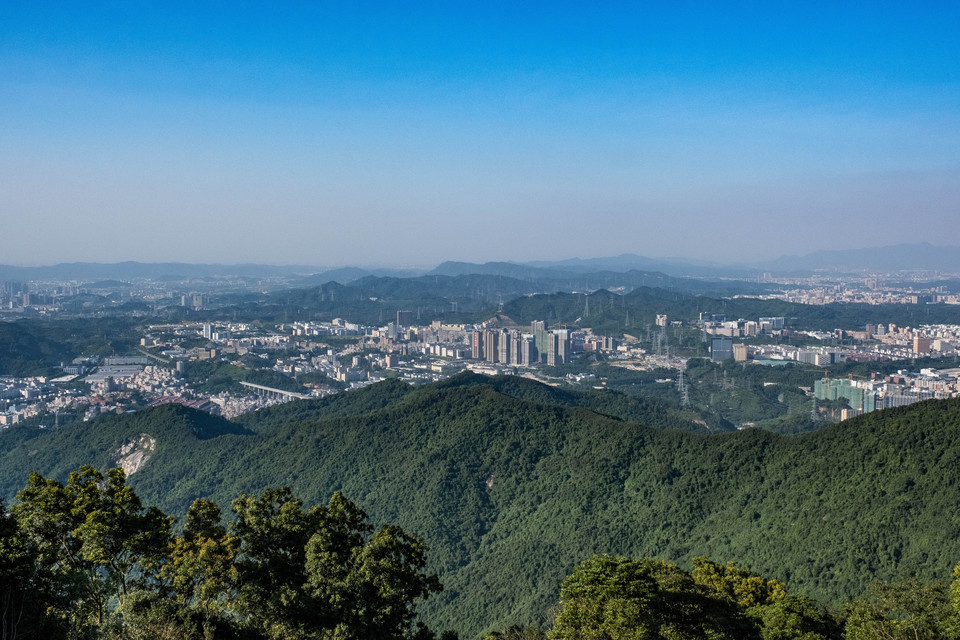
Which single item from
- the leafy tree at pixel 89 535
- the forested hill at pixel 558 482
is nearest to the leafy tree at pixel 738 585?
the forested hill at pixel 558 482

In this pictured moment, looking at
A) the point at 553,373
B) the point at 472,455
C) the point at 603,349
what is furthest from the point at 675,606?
the point at 603,349

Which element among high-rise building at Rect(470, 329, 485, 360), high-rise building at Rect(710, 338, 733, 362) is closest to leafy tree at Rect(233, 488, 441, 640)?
high-rise building at Rect(470, 329, 485, 360)

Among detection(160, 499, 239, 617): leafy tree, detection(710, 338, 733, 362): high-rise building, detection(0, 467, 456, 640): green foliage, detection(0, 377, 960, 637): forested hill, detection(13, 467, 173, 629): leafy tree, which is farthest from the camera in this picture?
detection(710, 338, 733, 362): high-rise building

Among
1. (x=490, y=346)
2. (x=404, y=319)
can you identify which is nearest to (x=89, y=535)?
(x=490, y=346)

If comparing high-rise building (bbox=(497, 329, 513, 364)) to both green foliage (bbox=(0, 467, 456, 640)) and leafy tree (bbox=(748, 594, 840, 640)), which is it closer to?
leafy tree (bbox=(748, 594, 840, 640))

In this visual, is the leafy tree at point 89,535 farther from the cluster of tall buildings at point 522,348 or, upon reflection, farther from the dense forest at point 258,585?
the cluster of tall buildings at point 522,348

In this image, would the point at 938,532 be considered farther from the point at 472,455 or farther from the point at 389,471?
the point at 389,471
